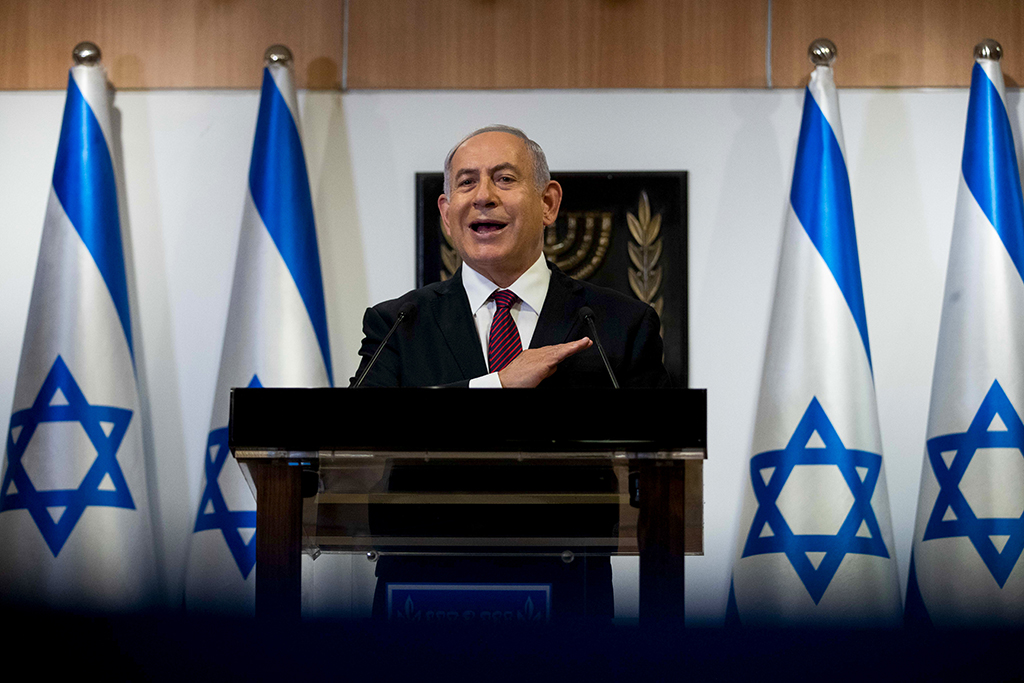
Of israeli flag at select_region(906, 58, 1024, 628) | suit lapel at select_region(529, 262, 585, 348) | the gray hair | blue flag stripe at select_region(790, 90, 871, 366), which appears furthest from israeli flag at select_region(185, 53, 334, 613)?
israeli flag at select_region(906, 58, 1024, 628)

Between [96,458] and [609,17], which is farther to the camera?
[609,17]

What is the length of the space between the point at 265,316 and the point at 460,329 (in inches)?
57.4

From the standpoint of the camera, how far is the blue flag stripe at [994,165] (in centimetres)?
321

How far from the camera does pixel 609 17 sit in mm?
3711

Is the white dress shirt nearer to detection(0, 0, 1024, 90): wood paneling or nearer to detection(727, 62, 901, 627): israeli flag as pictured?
detection(727, 62, 901, 627): israeli flag

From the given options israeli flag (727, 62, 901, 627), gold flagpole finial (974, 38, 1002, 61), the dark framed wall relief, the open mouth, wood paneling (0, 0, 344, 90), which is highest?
wood paneling (0, 0, 344, 90)

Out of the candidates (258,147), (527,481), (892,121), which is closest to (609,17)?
(892,121)

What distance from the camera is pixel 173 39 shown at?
376 centimetres

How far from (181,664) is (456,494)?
0.89 meters

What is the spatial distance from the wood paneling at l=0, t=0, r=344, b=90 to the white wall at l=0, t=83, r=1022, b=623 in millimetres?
84

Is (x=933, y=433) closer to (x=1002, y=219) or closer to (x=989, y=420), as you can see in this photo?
(x=989, y=420)

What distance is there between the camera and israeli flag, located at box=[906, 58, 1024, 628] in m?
2.97

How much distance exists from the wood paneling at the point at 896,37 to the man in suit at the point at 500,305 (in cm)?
178

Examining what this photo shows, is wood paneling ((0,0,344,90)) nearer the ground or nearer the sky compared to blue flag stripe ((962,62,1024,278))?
nearer the sky
